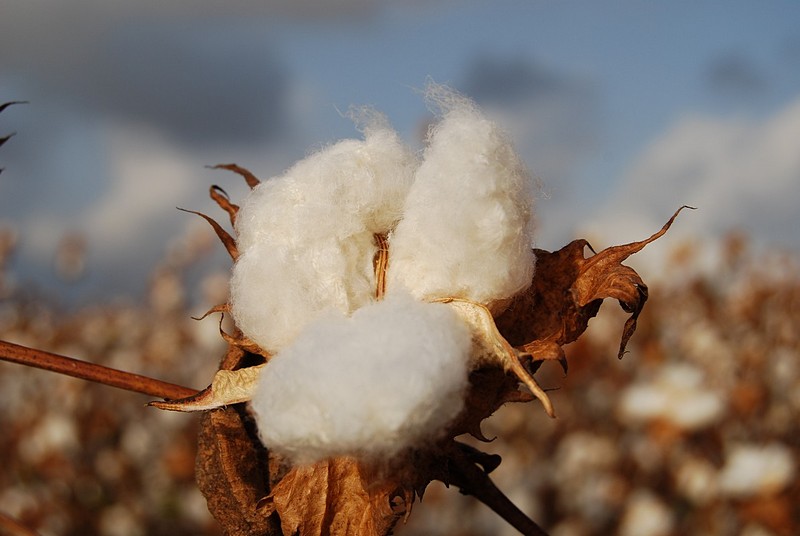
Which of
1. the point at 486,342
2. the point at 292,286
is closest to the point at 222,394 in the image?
the point at 292,286

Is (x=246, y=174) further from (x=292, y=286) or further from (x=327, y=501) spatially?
(x=327, y=501)

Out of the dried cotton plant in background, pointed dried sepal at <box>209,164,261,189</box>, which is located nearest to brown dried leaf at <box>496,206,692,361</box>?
the dried cotton plant in background

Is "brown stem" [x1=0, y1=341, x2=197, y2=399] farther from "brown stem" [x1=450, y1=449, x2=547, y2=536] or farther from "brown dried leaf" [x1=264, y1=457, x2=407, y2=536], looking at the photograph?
"brown stem" [x1=450, y1=449, x2=547, y2=536]

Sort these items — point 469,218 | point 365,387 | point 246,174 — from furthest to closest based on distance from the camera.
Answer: point 246,174 → point 469,218 → point 365,387

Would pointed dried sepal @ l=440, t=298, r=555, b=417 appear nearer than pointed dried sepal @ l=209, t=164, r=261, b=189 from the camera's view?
Yes

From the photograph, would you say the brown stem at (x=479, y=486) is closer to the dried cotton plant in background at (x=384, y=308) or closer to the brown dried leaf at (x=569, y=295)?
the dried cotton plant in background at (x=384, y=308)

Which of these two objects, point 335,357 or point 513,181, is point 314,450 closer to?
point 335,357

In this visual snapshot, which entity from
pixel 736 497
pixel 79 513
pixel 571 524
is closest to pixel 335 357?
pixel 736 497
